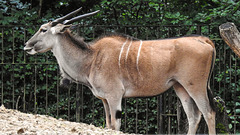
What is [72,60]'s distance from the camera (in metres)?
6.09

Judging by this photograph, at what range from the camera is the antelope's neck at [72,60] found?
19.7 ft

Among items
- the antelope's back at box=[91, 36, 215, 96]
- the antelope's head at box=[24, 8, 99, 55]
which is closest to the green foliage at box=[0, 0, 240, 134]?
the antelope's head at box=[24, 8, 99, 55]

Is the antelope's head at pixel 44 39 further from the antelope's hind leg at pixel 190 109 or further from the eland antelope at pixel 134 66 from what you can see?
the antelope's hind leg at pixel 190 109

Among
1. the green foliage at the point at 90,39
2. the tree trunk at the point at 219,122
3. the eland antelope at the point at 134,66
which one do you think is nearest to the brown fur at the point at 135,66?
the eland antelope at the point at 134,66

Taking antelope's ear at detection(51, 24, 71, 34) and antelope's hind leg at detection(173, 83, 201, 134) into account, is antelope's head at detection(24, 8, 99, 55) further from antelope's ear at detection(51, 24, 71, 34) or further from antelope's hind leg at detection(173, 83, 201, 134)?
antelope's hind leg at detection(173, 83, 201, 134)

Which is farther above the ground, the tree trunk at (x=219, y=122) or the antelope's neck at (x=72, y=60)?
the antelope's neck at (x=72, y=60)

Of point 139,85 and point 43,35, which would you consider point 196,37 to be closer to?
point 139,85

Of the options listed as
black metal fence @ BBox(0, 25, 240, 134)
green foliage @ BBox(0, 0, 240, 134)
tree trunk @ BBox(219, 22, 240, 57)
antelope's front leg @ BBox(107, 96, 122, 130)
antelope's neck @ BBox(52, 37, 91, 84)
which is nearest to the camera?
tree trunk @ BBox(219, 22, 240, 57)

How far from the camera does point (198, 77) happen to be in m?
5.65

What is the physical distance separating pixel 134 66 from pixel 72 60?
1.05m

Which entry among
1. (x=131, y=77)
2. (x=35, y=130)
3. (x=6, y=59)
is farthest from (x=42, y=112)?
(x=35, y=130)

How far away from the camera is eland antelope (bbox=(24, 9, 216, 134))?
5.66 m

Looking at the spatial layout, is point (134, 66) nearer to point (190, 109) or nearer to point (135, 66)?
point (135, 66)

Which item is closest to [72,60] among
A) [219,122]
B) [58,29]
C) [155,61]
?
[58,29]
